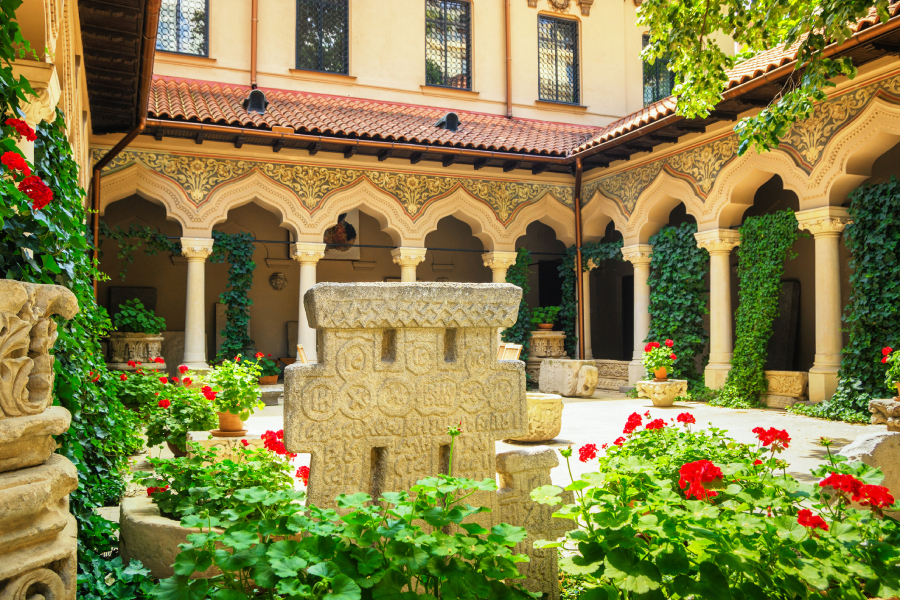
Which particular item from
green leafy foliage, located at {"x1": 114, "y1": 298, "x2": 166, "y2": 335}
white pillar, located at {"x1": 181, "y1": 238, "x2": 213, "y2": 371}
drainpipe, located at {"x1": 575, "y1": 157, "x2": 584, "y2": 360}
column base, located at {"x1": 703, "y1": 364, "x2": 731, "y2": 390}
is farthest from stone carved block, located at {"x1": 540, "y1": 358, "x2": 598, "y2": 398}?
green leafy foliage, located at {"x1": 114, "y1": 298, "x2": 166, "y2": 335}

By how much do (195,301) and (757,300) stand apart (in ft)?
27.9

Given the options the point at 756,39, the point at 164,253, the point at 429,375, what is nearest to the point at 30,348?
the point at 429,375

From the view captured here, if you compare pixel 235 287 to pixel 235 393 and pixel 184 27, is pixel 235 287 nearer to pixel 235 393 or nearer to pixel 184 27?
pixel 184 27

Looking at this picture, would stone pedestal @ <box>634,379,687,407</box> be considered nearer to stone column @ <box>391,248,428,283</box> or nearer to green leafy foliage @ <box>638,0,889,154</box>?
stone column @ <box>391,248,428,283</box>

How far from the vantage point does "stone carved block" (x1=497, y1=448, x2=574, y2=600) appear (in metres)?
2.87

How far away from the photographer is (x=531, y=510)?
9.82 ft

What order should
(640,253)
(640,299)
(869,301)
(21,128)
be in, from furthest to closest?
(640,299) < (640,253) < (869,301) < (21,128)

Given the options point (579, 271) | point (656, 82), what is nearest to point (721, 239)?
point (579, 271)

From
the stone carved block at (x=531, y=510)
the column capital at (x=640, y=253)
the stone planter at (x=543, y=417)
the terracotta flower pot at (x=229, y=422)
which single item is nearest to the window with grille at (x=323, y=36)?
the column capital at (x=640, y=253)

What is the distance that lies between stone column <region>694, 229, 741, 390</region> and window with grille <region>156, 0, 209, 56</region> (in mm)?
9329

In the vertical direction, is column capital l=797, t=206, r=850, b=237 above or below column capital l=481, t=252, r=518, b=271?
above

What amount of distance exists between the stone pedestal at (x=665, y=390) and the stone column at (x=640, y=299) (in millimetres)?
1374

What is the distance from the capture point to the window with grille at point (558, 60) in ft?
47.5

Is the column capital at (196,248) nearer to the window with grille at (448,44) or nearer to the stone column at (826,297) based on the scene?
the window with grille at (448,44)
